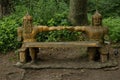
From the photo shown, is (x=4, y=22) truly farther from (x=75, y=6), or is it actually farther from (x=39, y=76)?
(x=39, y=76)

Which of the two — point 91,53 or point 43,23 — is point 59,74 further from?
point 43,23

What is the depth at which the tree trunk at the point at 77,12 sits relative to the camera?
895 centimetres

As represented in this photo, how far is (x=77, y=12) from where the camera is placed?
9.01 m

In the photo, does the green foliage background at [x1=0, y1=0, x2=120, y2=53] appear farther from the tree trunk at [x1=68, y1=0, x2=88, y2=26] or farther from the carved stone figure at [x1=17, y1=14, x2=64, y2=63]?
the carved stone figure at [x1=17, y1=14, x2=64, y2=63]

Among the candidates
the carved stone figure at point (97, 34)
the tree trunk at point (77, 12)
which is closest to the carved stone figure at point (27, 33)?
the carved stone figure at point (97, 34)

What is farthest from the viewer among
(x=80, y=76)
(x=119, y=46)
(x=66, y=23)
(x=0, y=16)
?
(x=0, y=16)

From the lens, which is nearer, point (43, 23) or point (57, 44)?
point (57, 44)

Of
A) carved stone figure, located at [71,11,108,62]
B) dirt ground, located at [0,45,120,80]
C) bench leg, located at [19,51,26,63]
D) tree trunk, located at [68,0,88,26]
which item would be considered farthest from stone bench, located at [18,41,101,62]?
tree trunk, located at [68,0,88,26]

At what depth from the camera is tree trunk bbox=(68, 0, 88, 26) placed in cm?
895

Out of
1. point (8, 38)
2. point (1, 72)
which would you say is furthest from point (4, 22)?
point (1, 72)

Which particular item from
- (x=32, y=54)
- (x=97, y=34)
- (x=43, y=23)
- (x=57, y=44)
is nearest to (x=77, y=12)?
(x=43, y=23)

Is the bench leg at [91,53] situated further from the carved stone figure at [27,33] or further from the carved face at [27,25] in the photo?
the carved face at [27,25]

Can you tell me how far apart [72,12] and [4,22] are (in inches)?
73.2

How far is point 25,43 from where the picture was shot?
277 inches
